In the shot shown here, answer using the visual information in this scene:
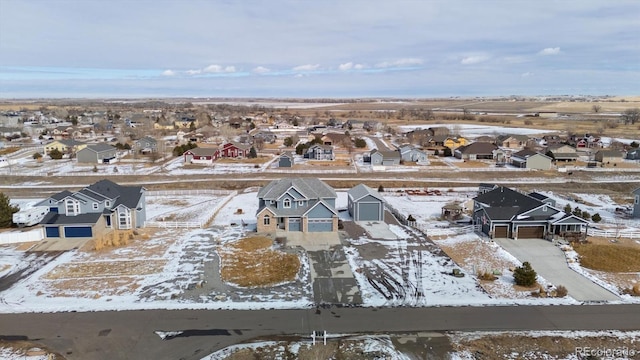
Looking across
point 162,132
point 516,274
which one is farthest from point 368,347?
point 162,132

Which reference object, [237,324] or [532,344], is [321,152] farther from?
[532,344]

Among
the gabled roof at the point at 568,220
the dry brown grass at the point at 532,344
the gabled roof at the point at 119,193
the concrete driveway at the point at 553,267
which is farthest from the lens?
the gabled roof at the point at 119,193

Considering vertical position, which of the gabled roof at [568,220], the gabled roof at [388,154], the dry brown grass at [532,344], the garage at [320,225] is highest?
the gabled roof at [388,154]

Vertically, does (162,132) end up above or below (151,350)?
above

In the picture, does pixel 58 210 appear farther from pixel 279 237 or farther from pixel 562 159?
pixel 562 159

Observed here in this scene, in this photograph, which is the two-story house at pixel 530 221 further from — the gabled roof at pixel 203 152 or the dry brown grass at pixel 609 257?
the gabled roof at pixel 203 152

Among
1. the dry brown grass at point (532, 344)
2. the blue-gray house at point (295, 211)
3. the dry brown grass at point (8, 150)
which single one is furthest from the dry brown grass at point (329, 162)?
the dry brown grass at point (8, 150)

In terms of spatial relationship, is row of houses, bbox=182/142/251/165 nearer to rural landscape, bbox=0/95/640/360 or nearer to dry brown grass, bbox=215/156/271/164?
dry brown grass, bbox=215/156/271/164
